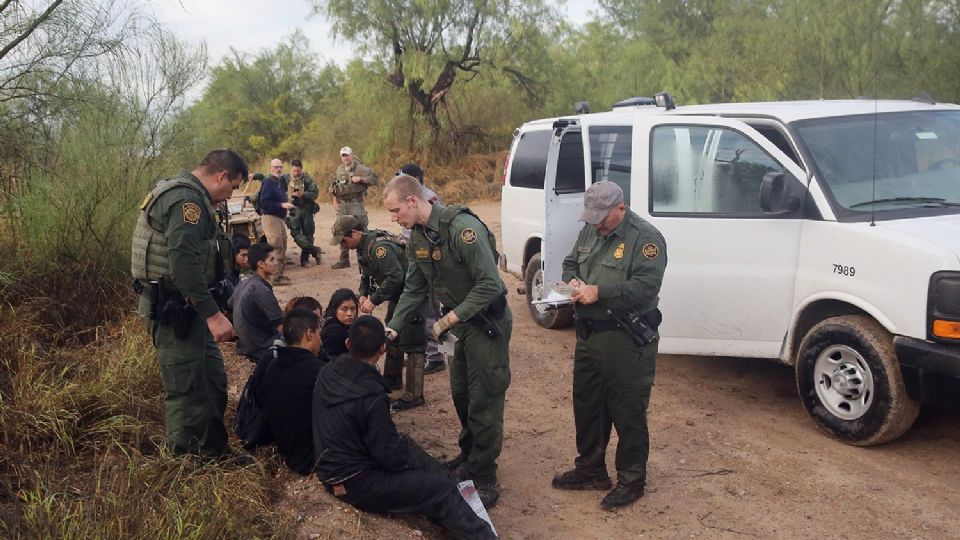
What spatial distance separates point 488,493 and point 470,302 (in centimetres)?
109

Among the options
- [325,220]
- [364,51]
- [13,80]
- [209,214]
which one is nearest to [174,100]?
[13,80]

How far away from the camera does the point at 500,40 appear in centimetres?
2066

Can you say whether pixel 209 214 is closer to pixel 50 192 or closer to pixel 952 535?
pixel 50 192

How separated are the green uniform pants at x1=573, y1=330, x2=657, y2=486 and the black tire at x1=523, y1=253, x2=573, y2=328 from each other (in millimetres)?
3002

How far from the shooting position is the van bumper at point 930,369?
4051mm

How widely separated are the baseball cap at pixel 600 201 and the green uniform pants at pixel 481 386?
69cm

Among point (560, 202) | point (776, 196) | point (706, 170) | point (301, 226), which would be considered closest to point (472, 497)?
point (776, 196)

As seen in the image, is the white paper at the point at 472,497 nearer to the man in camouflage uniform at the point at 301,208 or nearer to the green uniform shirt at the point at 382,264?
the green uniform shirt at the point at 382,264

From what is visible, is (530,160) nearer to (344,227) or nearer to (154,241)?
(344,227)

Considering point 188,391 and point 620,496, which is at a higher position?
point 188,391

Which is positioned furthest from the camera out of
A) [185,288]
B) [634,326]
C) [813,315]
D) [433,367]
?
[433,367]

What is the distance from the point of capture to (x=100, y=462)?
390 cm

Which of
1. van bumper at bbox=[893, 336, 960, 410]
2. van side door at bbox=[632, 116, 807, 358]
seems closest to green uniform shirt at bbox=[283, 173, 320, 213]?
van side door at bbox=[632, 116, 807, 358]

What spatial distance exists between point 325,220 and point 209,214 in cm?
1372
